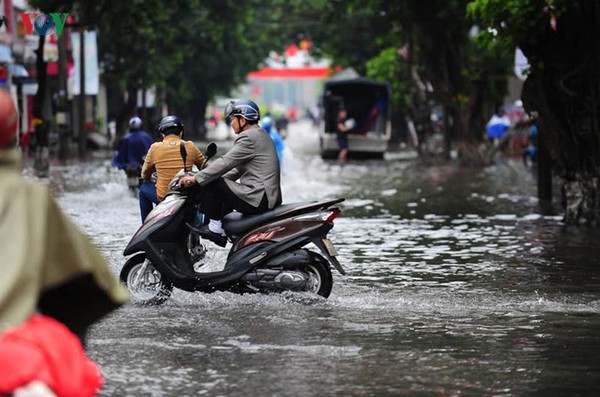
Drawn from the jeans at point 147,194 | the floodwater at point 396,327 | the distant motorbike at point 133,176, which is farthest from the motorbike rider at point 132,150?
the jeans at point 147,194

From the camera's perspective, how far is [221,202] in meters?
12.2

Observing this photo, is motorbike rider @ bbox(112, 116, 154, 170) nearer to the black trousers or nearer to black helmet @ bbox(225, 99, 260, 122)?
black helmet @ bbox(225, 99, 260, 122)

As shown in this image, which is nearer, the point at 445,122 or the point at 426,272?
the point at 426,272

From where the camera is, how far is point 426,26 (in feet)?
131

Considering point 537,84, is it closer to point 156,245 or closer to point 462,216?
point 462,216

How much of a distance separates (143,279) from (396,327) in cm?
244

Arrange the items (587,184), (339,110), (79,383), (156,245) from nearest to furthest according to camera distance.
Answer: (79,383), (156,245), (587,184), (339,110)

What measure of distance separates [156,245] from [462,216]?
11037 millimetres

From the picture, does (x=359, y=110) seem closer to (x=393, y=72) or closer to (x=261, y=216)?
(x=393, y=72)

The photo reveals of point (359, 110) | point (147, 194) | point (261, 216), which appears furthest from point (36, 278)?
point (359, 110)

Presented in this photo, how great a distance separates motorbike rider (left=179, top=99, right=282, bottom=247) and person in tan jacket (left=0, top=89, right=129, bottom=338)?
6945mm

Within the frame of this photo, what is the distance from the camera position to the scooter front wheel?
12.2m

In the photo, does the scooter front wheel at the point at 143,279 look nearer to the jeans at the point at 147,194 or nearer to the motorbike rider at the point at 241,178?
the motorbike rider at the point at 241,178

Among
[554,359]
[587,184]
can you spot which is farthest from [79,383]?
[587,184]
